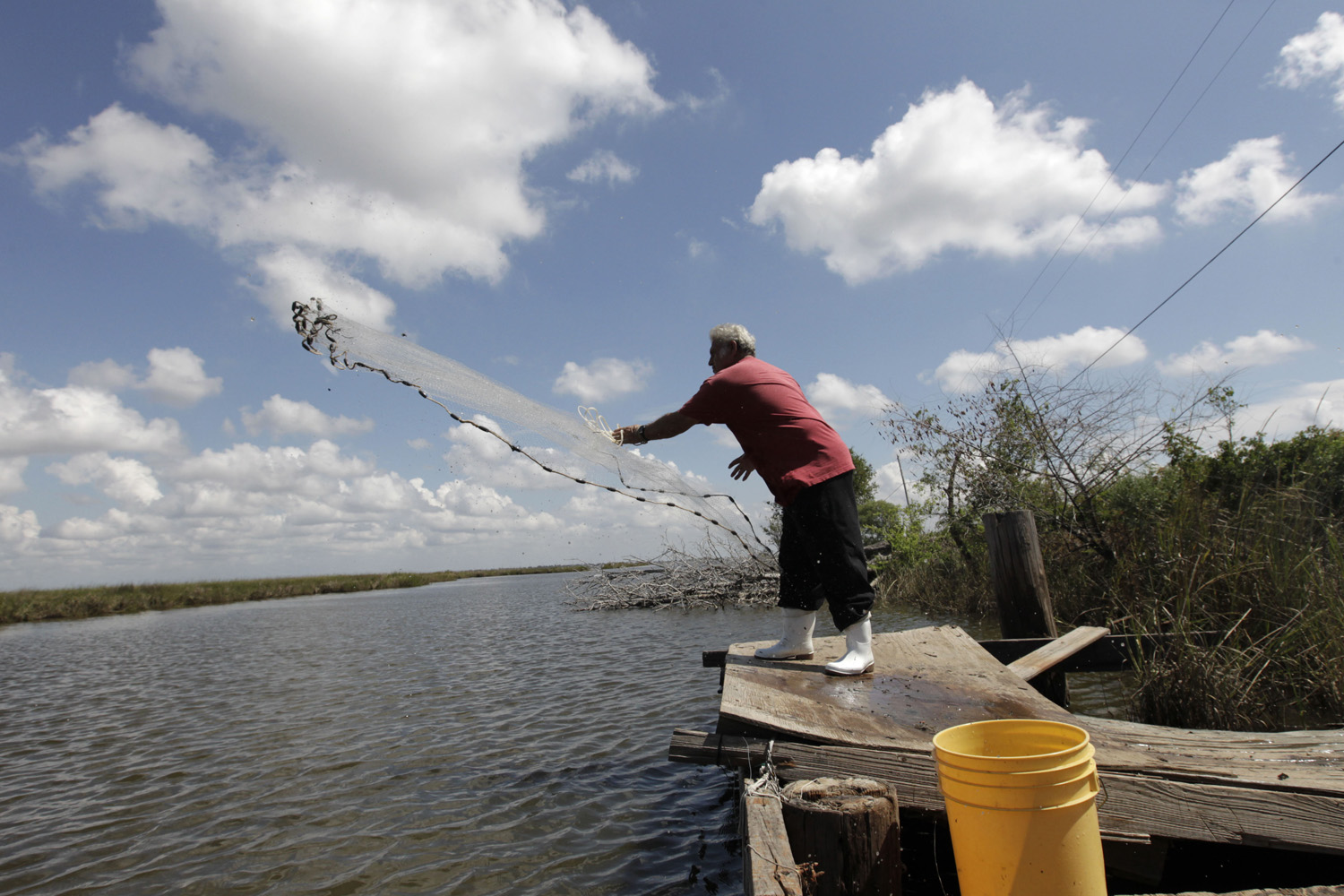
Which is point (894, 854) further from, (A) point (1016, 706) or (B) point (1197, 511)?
(B) point (1197, 511)

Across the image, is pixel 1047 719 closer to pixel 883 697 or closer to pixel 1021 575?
pixel 883 697

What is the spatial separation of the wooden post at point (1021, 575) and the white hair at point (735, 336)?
290cm

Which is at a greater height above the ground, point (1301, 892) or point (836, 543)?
point (836, 543)

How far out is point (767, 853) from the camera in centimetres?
203

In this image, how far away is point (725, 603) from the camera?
61.9 feet

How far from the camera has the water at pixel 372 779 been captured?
151 inches

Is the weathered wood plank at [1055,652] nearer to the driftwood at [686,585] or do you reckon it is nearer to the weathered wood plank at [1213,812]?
the weathered wood plank at [1213,812]

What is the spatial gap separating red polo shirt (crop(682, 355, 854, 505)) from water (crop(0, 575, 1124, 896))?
6.95 ft

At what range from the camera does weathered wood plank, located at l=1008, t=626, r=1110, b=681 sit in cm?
442

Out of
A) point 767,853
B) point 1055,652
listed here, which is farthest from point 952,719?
point 1055,652

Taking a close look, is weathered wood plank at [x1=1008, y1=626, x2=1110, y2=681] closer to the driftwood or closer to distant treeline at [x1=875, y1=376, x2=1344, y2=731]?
distant treeline at [x1=875, y1=376, x2=1344, y2=731]

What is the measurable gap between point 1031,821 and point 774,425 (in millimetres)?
2557

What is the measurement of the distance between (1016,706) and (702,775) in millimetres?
2628

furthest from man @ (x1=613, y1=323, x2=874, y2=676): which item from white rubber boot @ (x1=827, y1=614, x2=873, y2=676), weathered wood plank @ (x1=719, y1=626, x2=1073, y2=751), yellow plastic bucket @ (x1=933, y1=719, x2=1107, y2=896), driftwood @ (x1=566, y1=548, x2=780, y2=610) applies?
driftwood @ (x1=566, y1=548, x2=780, y2=610)
